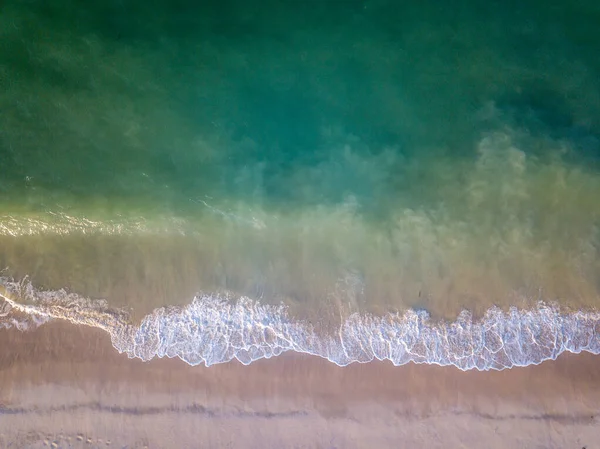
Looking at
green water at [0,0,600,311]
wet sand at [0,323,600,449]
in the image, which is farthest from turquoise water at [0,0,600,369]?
wet sand at [0,323,600,449]

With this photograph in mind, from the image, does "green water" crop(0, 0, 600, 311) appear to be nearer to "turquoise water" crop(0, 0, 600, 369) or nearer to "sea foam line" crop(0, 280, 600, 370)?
"turquoise water" crop(0, 0, 600, 369)

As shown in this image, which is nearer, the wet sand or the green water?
the wet sand

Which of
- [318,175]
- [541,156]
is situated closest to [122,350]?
[318,175]

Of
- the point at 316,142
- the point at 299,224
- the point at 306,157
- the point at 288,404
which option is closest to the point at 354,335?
the point at 288,404

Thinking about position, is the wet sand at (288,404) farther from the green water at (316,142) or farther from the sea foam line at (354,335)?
the green water at (316,142)

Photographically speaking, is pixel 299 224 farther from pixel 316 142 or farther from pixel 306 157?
pixel 316 142

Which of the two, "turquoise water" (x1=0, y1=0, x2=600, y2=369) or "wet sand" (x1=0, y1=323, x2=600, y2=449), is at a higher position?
"turquoise water" (x1=0, y1=0, x2=600, y2=369)
